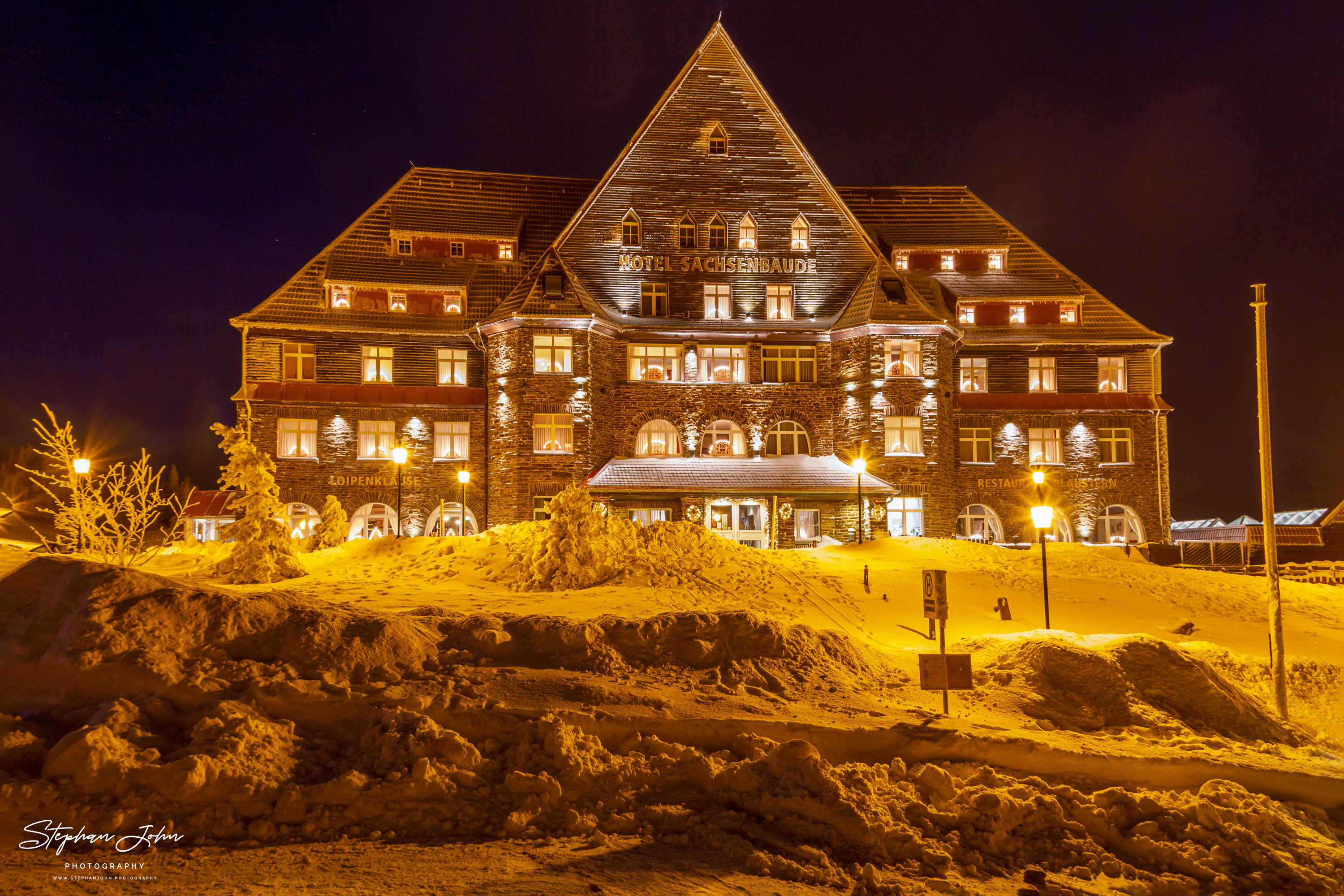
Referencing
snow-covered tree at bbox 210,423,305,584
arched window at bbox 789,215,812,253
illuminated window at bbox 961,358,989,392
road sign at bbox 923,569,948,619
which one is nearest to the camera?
road sign at bbox 923,569,948,619

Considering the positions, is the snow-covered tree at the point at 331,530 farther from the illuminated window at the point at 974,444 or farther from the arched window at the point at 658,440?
the illuminated window at the point at 974,444

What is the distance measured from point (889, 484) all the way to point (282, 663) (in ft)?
82.6

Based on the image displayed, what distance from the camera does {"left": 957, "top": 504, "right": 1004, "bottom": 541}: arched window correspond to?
113 feet

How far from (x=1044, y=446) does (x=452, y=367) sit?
26609mm

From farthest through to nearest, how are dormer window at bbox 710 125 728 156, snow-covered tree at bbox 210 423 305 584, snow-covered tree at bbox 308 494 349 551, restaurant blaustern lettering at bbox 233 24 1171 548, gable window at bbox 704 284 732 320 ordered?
dormer window at bbox 710 125 728 156 < gable window at bbox 704 284 732 320 < restaurant blaustern lettering at bbox 233 24 1171 548 < snow-covered tree at bbox 308 494 349 551 < snow-covered tree at bbox 210 423 305 584

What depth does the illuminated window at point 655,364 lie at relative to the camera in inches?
1277

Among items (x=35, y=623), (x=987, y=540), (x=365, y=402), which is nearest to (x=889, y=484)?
(x=987, y=540)

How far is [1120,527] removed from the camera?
35000mm

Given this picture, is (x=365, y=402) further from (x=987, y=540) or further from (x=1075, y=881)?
(x=1075, y=881)

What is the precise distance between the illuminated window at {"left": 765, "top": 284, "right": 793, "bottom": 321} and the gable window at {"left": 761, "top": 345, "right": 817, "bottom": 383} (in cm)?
142

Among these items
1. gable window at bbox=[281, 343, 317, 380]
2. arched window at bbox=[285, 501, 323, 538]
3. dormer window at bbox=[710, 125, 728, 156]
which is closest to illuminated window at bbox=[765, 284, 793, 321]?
dormer window at bbox=[710, 125, 728, 156]

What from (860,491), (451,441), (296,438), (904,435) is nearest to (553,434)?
(451,441)

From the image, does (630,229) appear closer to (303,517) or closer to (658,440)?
(658,440)

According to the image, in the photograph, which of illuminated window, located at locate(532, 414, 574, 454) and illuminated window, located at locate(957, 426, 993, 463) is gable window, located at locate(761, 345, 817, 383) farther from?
illuminated window, located at locate(532, 414, 574, 454)
